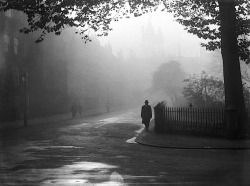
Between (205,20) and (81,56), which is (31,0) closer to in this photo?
(205,20)

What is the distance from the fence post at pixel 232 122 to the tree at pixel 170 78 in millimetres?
79143

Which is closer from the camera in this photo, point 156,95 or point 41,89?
point 41,89

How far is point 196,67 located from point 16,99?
16680cm

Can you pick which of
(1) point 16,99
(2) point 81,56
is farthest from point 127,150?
(2) point 81,56

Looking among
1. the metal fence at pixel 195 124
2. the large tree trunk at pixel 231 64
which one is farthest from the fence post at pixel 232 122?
the large tree trunk at pixel 231 64

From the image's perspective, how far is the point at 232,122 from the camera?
51.6 feet

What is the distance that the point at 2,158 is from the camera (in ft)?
35.0

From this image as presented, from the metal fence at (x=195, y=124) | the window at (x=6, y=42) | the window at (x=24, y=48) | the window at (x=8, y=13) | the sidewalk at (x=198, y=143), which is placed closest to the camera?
the sidewalk at (x=198, y=143)

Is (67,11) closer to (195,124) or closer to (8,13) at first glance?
(195,124)

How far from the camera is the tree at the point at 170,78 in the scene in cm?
9619

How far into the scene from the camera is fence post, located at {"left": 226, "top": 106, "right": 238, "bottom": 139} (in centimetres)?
1563

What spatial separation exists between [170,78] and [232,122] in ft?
267

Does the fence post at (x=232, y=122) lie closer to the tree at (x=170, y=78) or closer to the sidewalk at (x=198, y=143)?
the sidewalk at (x=198, y=143)

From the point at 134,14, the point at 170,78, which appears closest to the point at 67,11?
the point at 134,14
